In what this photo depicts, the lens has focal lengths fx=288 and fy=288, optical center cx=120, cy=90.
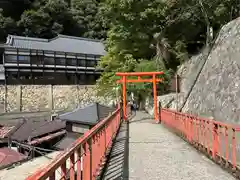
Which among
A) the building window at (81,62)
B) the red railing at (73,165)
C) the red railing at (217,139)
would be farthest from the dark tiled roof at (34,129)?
the building window at (81,62)

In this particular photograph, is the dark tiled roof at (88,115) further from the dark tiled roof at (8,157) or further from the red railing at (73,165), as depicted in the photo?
the red railing at (73,165)

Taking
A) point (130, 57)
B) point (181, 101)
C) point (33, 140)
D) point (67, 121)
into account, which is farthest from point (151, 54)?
point (33, 140)

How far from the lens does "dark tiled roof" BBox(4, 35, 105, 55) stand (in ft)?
129

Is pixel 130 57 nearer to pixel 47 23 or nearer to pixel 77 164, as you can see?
pixel 77 164

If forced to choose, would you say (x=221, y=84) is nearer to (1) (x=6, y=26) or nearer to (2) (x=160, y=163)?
(2) (x=160, y=163)

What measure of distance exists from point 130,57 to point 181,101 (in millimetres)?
6552

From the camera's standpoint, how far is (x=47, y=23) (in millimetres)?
52031

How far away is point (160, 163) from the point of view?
6242 millimetres

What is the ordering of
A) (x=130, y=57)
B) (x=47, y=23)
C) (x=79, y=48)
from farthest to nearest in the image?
(x=47, y=23) → (x=79, y=48) → (x=130, y=57)

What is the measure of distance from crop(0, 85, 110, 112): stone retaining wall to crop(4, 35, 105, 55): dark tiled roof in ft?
19.5

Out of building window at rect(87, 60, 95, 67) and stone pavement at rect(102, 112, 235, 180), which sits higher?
building window at rect(87, 60, 95, 67)

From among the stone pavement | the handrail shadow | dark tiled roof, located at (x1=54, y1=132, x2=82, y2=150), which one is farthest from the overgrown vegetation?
the handrail shadow

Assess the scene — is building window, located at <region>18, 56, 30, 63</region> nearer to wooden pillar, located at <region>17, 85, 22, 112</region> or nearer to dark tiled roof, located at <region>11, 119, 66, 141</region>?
wooden pillar, located at <region>17, 85, 22, 112</region>

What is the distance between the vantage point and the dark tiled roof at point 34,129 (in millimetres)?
18422
